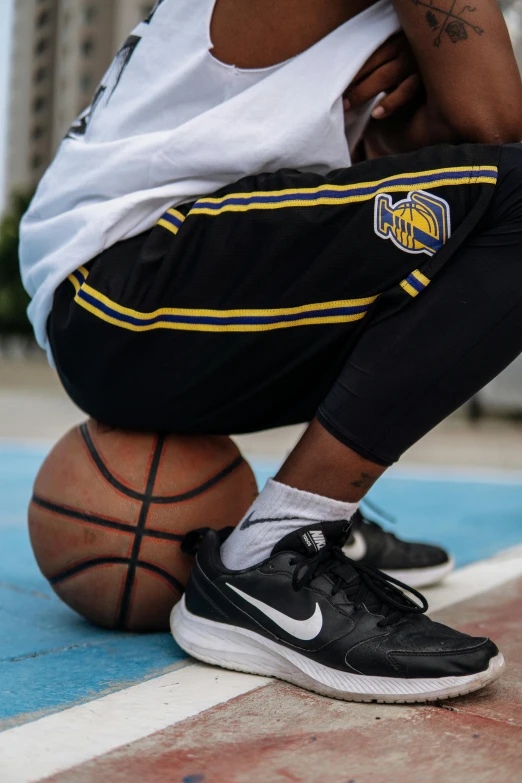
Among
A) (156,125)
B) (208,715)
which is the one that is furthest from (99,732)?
(156,125)

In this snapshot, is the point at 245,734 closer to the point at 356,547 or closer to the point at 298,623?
the point at 298,623

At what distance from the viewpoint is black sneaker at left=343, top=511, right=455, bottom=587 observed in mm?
2422

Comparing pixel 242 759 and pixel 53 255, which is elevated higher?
pixel 53 255

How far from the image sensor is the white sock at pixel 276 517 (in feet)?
5.56

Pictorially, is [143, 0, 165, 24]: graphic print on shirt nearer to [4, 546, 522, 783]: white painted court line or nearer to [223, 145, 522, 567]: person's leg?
[223, 145, 522, 567]: person's leg

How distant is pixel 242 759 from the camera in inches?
50.6

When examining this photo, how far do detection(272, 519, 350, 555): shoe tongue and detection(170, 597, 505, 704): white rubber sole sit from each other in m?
0.19

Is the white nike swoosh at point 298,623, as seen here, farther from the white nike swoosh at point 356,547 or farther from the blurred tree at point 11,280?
the blurred tree at point 11,280

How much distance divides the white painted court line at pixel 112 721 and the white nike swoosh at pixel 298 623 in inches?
5.2

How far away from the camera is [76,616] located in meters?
2.15

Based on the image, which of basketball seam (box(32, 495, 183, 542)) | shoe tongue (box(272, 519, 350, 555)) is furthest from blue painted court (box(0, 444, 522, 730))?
shoe tongue (box(272, 519, 350, 555))

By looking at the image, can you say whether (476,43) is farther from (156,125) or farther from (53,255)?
(53,255)

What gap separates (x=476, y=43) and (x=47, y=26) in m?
69.2

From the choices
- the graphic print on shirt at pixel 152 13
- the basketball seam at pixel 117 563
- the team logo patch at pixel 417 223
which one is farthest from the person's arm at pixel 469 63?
the basketball seam at pixel 117 563
